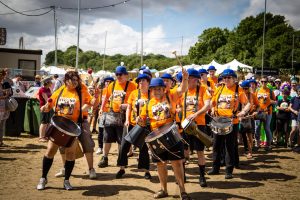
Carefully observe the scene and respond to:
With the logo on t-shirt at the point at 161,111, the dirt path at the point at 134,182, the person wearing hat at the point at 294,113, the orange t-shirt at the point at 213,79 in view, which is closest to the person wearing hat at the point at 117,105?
the dirt path at the point at 134,182

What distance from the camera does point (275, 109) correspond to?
1185cm

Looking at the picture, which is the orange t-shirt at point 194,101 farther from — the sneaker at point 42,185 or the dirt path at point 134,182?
the sneaker at point 42,185

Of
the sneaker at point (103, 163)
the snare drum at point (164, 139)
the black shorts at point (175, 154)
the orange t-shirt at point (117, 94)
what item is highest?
the orange t-shirt at point (117, 94)

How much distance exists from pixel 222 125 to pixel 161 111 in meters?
2.00

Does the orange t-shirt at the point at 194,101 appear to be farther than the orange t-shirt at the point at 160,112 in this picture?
Yes

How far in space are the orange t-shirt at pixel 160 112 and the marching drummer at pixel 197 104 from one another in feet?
4.09

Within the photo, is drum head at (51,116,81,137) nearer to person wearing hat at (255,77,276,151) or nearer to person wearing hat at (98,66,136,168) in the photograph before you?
person wearing hat at (98,66,136,168)

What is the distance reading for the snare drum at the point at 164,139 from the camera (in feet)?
16.3

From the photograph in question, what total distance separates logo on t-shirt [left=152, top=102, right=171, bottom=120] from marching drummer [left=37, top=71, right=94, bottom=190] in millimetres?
1548

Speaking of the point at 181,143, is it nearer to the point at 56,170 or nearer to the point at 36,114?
the point at 56,170

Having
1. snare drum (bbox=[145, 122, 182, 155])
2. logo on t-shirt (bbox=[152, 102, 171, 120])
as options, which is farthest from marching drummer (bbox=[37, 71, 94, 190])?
snare drum (bbox=[145, 122, 182, 155])

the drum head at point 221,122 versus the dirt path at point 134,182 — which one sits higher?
the drum head at point 221,122

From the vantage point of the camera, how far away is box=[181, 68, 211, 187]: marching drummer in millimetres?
6469

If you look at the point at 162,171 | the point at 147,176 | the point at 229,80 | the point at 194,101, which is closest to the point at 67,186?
the point at 147,176
